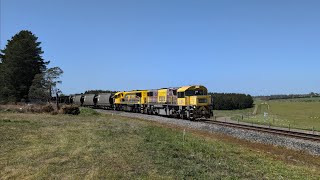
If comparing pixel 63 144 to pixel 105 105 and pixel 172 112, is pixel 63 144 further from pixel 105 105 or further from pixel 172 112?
pixel 105 105

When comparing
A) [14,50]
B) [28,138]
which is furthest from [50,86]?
[28,138]

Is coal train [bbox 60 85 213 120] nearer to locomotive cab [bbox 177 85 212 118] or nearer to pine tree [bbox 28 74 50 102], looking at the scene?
locomotive cab [bbox 177 85 212 118]

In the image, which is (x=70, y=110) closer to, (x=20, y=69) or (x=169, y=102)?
(x=169, y=102)

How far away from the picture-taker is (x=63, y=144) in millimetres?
16766

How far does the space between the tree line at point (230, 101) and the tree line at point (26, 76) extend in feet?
140

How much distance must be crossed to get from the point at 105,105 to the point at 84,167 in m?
65.1

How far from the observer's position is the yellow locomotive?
4308 cm

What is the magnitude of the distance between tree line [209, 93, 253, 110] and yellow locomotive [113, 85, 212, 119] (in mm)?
41871

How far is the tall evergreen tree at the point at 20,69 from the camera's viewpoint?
235 feet

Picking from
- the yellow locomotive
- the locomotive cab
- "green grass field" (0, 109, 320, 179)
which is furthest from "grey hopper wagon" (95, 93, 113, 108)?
"green grass field" (0, 109, 320, 179)

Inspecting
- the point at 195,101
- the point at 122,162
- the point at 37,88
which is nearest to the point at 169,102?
the point at 195,101

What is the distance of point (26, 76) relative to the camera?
7488cm

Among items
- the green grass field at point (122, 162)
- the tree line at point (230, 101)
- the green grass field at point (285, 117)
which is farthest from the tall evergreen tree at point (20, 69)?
the green grass field at point (122, 162)

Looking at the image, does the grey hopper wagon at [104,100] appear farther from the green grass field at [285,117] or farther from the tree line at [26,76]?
the green grass field at [285,117]
